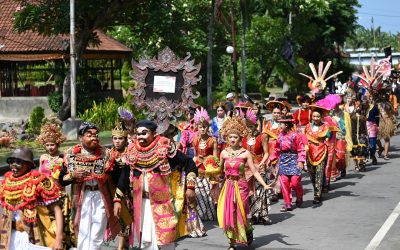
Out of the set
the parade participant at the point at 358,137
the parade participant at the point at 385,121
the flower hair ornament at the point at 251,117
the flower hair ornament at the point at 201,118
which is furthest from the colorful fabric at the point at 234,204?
the parade participant at the point at 385,121

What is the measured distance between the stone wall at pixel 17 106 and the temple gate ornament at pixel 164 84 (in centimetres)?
2540

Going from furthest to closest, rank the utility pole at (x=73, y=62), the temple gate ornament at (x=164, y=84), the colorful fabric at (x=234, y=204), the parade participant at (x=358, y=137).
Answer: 1. the utility pole at (x=73, y=62)
2. the parade participant at (x=358, y=137)
3. the temple gate ornament at (x=164, y=84)
4. the colorful fabric at (x=234, y=204)

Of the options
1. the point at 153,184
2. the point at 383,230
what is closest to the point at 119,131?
the point at 153,184

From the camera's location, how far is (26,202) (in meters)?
7.05

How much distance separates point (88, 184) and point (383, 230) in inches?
190

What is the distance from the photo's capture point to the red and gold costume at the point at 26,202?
7.07 meters

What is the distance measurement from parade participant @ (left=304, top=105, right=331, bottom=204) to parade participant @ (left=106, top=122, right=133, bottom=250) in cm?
463

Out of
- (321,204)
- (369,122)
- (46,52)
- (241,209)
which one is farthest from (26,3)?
(241,209)

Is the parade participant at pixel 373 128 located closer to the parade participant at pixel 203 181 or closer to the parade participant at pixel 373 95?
the parade participant at pixel 373 95

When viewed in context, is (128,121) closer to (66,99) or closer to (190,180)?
(190,180)

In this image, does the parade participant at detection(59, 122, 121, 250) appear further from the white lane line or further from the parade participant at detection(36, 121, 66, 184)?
the white lane line

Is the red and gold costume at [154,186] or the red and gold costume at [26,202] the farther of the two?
the red and gold costume at [154,186]

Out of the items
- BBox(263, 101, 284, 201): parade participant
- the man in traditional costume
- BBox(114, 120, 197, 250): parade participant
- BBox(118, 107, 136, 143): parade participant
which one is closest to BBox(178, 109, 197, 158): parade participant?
the man in traditional costume

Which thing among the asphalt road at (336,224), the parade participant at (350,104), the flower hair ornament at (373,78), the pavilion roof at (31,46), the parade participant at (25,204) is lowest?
the asphalt road at (336,224)
